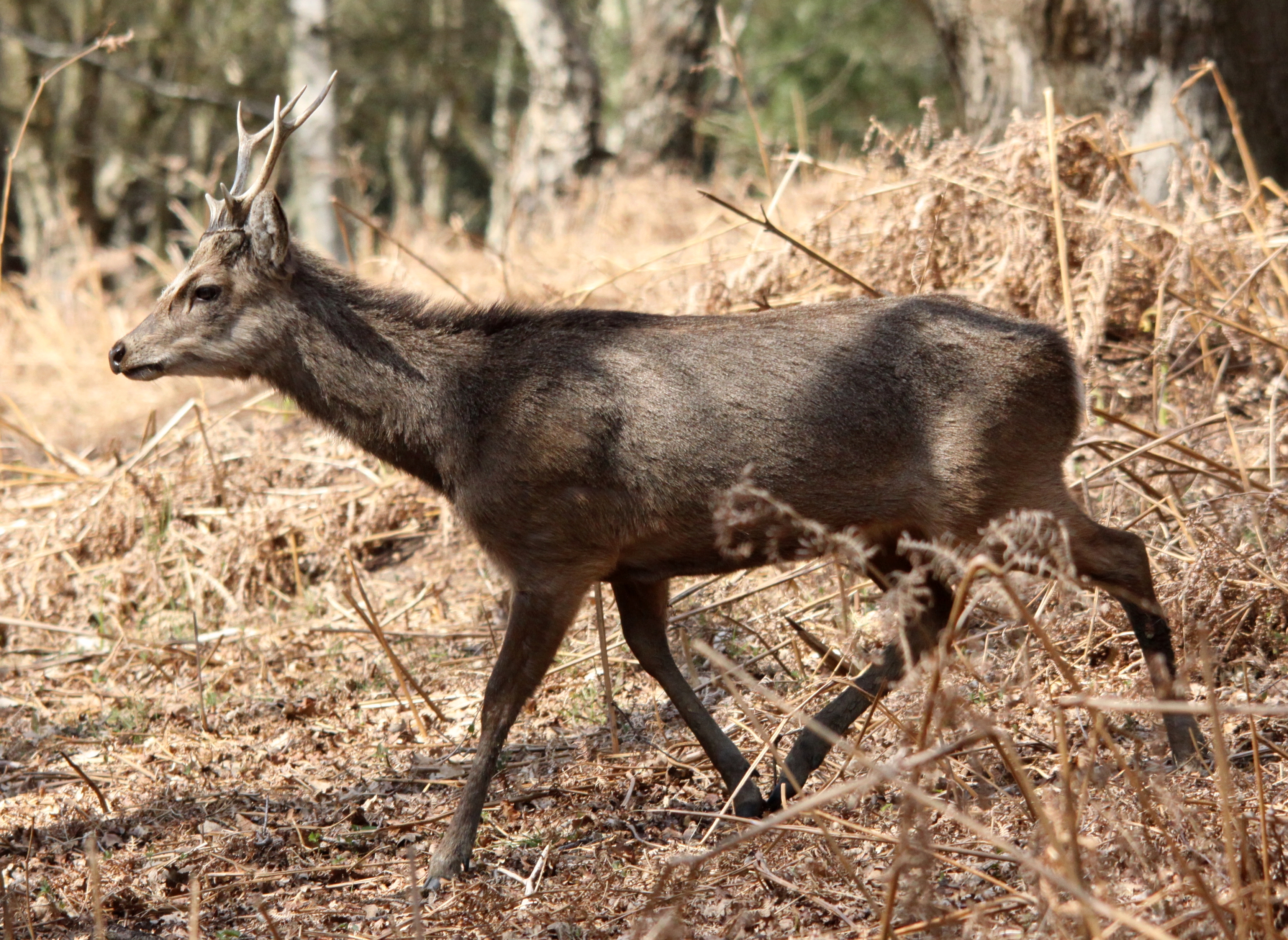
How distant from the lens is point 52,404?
1130cm

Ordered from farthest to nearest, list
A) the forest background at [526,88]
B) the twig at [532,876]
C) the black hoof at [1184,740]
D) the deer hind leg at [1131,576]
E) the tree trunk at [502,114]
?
the tree trunk at [502,114]
the forest background at [526,88]
the deer hind leg at [1131,576]
the black hoof at [1184,740]
the twig at [532,876]

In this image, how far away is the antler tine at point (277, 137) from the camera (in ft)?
16.6

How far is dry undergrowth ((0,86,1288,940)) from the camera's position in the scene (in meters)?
3.53

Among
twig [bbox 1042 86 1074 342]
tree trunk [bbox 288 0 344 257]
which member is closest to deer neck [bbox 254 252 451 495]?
twig [bbox 1042 86 1074 342]

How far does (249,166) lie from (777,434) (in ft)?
8.09

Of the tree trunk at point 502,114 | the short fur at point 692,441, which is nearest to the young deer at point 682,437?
the short fur at point 692,441

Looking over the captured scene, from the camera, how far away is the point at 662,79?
14.4 meters

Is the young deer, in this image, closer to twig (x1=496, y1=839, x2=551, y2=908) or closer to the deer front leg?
the deer front leg

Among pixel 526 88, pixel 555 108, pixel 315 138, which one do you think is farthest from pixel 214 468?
pixel 526 88

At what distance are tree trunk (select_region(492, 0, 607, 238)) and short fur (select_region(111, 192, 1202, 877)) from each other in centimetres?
936

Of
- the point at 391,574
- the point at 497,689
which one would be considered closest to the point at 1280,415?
the point at 497,689

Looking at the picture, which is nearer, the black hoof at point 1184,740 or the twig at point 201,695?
the black hoof at point 1184,740

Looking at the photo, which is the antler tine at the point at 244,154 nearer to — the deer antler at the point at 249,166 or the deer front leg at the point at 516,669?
the deer antler at the point at 249,166

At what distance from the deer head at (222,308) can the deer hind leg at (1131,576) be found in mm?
3213
